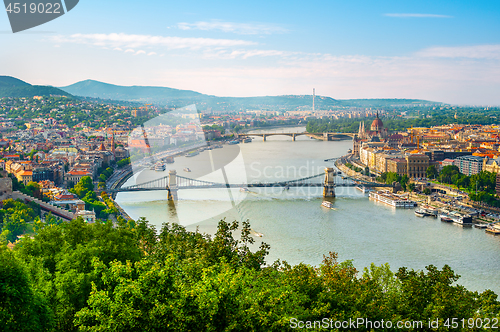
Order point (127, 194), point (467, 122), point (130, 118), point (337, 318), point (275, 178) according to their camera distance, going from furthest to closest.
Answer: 1. point (467, 122)
2. point (130, 118)
3. point (275, 178)
4. point (127, 194)
5. point (337, 318)

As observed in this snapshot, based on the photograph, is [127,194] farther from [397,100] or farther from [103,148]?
[397,100]

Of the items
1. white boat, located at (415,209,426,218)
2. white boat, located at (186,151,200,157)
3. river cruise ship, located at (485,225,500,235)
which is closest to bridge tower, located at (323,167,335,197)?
white boat, located at (415,209,426,218)

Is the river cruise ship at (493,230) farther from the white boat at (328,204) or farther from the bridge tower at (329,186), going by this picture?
the bridge tower at (329,186)

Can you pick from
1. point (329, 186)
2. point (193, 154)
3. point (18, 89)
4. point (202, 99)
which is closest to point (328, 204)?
point (329, 186)

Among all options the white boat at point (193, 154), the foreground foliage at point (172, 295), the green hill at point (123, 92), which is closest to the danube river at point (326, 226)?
the foreground foliage at point (172, 295)

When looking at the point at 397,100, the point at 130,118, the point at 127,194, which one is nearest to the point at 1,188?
the point at 127,194

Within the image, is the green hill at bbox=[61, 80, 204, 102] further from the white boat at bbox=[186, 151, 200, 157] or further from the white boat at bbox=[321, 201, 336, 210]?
the white boat at bbox=[321, 201, 336, 210]
